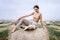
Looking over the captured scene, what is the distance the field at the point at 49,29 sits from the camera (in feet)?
11.6

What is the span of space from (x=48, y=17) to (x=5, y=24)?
92cm

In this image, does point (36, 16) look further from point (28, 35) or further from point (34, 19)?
point (28, 35)

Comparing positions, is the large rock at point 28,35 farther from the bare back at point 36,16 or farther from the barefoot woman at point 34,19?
the bare back at point 36,16

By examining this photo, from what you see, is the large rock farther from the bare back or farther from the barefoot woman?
the bare back

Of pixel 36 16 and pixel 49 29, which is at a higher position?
pixel 36 16

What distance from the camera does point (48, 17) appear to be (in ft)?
12.1

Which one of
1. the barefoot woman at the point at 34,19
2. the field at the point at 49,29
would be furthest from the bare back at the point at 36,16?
the field at the point at 49,29

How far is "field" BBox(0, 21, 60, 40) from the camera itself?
139 inches

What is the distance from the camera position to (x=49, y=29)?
358 centimetres

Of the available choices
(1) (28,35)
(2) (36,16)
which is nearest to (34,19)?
(2) (36,16)

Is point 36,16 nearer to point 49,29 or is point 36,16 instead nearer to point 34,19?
point 34,19

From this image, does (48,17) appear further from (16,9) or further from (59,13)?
(16,9)

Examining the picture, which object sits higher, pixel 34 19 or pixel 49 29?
pixel 34 19

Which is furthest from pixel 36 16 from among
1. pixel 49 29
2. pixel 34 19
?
pixel 49 29
